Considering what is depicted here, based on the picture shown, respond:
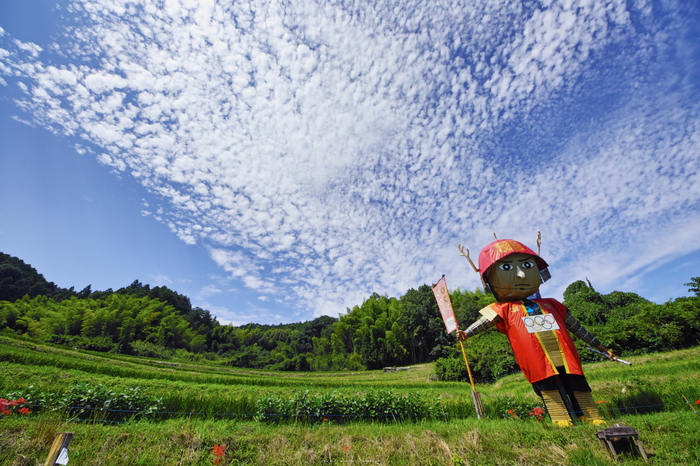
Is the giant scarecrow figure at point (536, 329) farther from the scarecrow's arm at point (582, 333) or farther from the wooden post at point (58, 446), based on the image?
the wooden post at point (58, 446)

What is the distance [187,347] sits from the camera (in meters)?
45.4

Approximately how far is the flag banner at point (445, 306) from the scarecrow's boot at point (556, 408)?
5.88 feet

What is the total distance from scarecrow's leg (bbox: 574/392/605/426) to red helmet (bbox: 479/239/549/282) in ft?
7.66

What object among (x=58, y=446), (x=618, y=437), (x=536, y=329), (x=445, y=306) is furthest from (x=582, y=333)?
(x=58, y=446)

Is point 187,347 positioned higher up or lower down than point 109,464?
higher up

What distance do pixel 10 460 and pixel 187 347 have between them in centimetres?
5152

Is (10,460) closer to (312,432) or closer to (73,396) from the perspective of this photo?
(73,396)

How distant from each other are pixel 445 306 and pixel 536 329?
1810mm

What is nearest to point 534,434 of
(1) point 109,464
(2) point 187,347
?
(1) point 109,464

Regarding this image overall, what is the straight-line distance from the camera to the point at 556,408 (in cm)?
443

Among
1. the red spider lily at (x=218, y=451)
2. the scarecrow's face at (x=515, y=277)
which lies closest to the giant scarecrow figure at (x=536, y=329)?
the scarecrow's face at (x=515, y=277)

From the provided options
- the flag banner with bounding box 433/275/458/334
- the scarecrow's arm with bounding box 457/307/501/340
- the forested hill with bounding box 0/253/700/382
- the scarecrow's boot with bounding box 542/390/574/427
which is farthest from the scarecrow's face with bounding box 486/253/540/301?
the forested hill with bounding box 0/253/700/382

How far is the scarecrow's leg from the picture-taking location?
165 inches

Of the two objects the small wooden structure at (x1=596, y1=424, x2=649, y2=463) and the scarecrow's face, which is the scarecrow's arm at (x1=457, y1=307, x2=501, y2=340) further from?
the small wooden structure at (x1=596, y1=424, x2=649, y2=463)
